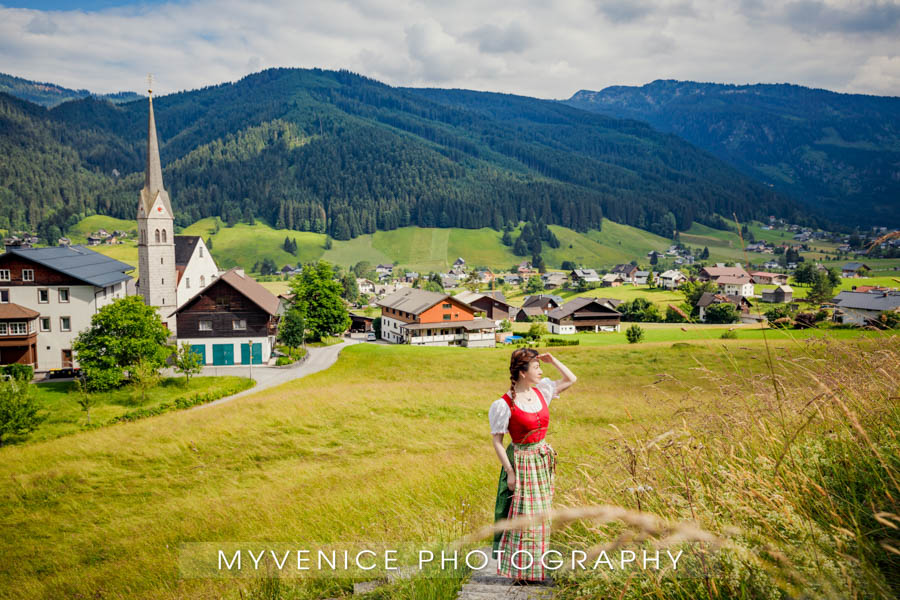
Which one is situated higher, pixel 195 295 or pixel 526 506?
pixel 195 295

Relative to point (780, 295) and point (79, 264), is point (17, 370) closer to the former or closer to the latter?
point (79, 264)

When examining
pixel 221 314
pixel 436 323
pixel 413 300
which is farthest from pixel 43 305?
pixel 436 323

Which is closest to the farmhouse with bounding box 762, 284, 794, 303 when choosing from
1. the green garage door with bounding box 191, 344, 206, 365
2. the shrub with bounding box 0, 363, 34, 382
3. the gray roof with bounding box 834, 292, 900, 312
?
the gray roof with bounding box 834, 292, 900, 312

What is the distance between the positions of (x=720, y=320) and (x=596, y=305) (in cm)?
1722

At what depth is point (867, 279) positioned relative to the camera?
370 ft

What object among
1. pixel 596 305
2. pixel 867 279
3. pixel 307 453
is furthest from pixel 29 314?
pixel 867 279

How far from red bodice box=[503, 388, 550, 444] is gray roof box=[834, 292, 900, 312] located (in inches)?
1917

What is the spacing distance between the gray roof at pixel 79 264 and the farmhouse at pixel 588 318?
57260 millimetres

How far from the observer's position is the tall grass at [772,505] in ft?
9.08

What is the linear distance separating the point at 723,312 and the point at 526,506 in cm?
7247

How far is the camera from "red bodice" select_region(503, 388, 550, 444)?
591 cm

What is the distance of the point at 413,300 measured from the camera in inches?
2852

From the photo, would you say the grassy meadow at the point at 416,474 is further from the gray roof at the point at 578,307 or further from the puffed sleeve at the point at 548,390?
the gray roof at the point at 578,307

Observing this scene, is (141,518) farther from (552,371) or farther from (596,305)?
(596,305)
